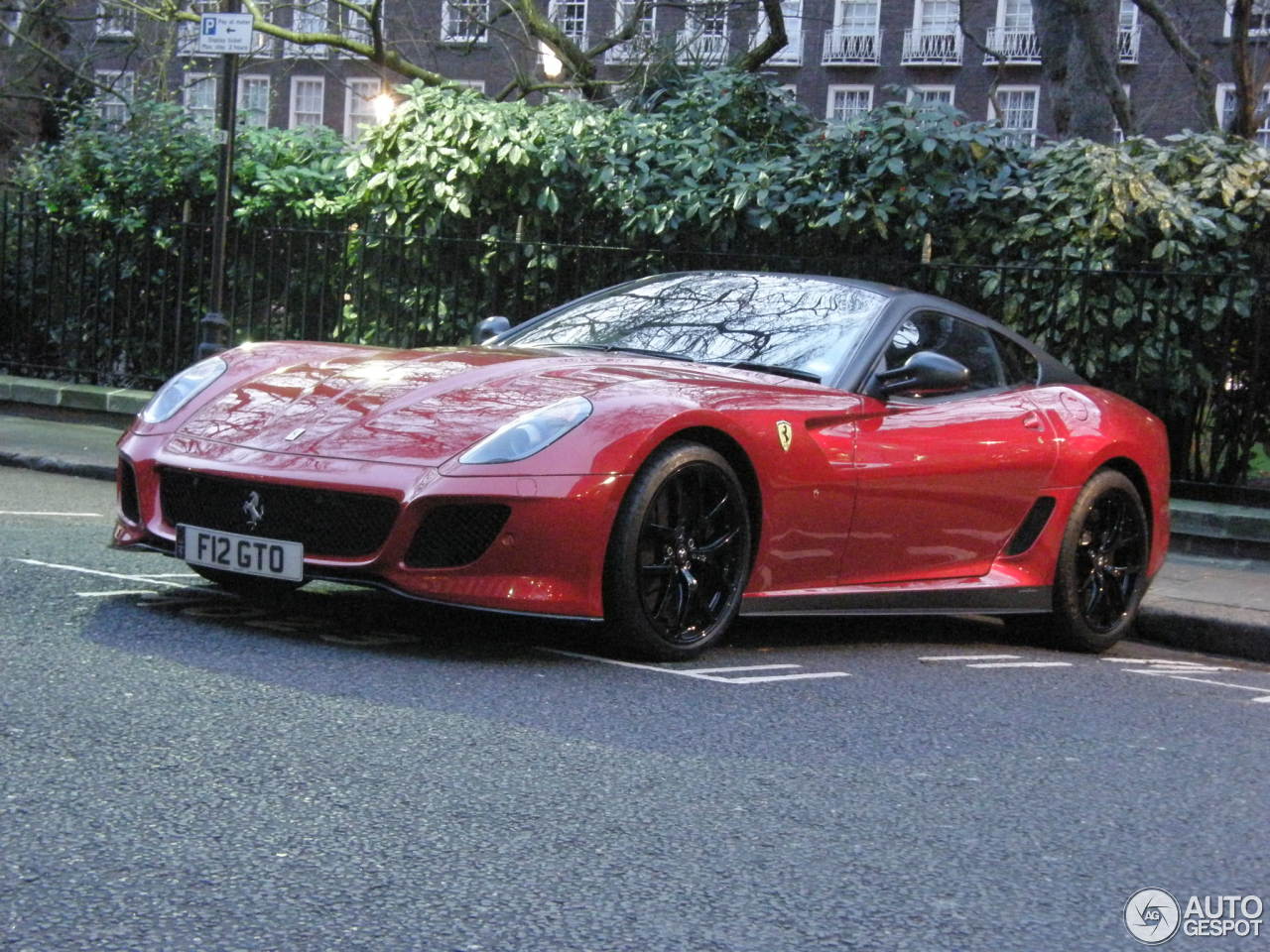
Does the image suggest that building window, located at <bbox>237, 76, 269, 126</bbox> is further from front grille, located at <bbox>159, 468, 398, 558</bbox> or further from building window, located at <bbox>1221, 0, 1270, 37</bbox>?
front grille, located at <bbox>159, 468, 398, 558</bbox>

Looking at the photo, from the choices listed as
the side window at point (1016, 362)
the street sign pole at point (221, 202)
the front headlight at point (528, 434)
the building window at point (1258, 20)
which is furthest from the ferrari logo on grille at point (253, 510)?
the building window at point (1258, 20)

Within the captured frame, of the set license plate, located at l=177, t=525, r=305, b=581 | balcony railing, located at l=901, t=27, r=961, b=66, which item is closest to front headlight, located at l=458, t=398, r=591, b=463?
license plate, located at l=177, t=525, r=305, b=581

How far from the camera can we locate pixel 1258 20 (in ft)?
121

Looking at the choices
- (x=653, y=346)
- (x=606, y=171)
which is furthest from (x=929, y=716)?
(x=606, y=171)

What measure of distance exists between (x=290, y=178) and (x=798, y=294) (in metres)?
8.11

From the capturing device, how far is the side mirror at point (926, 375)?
5.88 metres

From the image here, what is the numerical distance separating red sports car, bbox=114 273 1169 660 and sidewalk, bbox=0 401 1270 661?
44 cm

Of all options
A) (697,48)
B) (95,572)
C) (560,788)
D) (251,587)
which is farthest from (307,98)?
(560,788)

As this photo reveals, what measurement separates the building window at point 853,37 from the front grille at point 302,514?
145 ft

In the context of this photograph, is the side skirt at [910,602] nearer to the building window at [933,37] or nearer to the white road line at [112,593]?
the white road line at [112,593]

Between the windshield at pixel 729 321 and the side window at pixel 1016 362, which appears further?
the side window at pixel 1016 362

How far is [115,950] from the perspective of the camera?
2.67m

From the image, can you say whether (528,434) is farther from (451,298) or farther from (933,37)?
(933,37)

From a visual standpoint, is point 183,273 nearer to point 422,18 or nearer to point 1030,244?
point 1030,244
